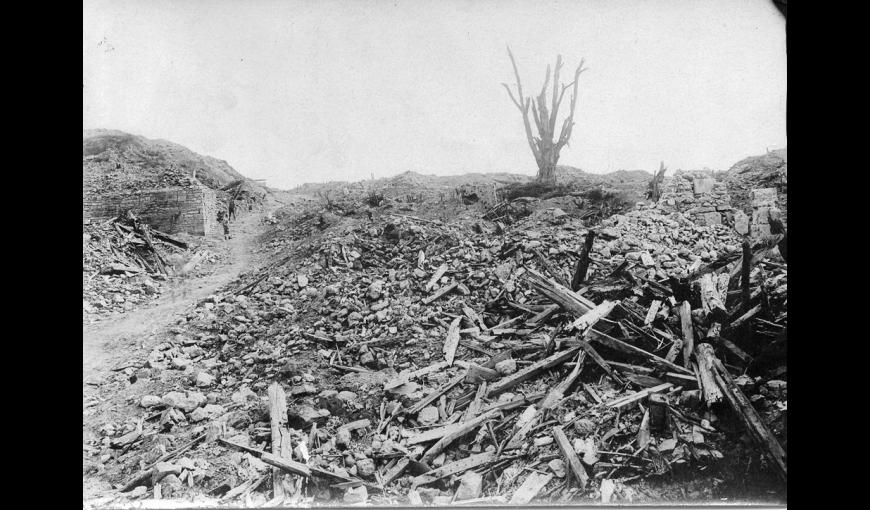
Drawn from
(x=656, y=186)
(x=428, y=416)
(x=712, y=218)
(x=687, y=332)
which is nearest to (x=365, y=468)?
(x=428, y=416)

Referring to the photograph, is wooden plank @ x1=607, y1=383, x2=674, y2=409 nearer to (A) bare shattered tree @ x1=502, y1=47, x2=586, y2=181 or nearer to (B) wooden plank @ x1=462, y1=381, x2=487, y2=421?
(B) wooden plank @ x1=462, y1=381, x2=487, y2=421

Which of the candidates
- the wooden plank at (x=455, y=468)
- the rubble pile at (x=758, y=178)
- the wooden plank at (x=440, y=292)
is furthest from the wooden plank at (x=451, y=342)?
the rubble pile at (x=758, y=178)

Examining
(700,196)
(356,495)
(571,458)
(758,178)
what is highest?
(758,178)

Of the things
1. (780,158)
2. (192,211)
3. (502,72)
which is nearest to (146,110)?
(192,211)

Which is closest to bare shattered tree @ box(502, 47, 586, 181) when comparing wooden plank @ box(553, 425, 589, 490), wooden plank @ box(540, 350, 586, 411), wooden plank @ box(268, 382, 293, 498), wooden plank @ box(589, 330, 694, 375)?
wooden plank @ box(589, 330, 694, 375)

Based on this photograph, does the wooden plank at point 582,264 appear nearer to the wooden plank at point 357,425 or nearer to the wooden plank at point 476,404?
the wooden plank at point 476,404

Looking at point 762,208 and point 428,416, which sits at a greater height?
point 762,208

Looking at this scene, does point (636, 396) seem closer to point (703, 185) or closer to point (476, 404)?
point (476, 404)
